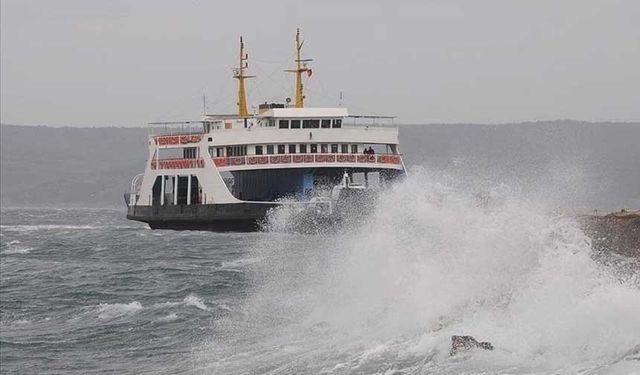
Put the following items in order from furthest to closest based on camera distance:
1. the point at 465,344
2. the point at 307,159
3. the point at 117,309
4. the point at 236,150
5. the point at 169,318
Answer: the point at 236,150, the point at 307,159, the point at 117,309, the point at 169,318, the point at 465,344

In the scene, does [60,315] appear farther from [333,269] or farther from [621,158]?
[621,158]

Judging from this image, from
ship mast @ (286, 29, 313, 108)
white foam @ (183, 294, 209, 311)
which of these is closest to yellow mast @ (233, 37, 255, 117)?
ship mast @ (286, 29, 313, 108)

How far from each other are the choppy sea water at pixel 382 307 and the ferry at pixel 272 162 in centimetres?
1300

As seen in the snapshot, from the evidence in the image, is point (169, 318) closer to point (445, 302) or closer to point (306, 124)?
point (445, 302)

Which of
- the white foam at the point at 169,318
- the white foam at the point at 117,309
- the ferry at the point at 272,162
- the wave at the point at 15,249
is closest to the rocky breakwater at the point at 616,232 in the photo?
the white foam at the point at 169,318

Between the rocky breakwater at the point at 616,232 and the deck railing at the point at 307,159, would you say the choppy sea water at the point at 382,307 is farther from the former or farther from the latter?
Result: the deck railing at the point at 307,159

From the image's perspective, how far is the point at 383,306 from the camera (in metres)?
27.2

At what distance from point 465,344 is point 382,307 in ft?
21.5

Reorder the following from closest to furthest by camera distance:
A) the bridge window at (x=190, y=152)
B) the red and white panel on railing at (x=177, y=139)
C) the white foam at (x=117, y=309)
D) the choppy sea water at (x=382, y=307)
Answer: the choppy sea water at (x=382, y=307), the white foam at (x=117, y=309), the red and white panel on railing at (x=177, y=139), the bridge window at (x=190, y=152)

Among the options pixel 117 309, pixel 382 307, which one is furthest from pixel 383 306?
pixel 117 309

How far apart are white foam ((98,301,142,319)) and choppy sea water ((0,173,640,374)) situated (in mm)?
67

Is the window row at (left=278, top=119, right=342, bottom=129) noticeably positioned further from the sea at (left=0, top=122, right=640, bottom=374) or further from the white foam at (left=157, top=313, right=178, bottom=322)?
the white foam at (left=157, top=313, right=178, bottom=322)

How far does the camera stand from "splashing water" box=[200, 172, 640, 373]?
2027cm

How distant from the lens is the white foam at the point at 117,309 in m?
33.9
